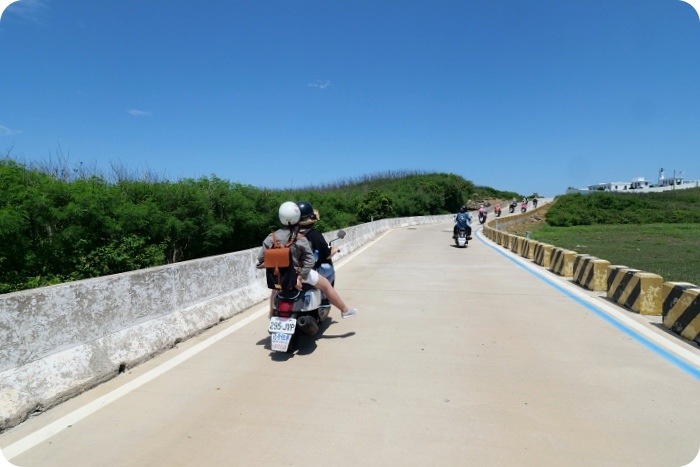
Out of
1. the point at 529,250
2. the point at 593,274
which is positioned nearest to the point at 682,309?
the point at 593,274

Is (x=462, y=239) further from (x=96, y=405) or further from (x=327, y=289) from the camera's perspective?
(x=96, y=405)

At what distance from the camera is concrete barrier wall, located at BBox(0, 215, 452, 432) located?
3.57 m

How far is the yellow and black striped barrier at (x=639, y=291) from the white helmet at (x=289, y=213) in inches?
220

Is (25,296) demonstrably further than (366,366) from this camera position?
No

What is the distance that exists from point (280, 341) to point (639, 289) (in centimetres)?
574

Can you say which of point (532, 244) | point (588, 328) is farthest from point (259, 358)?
point (532, 244)

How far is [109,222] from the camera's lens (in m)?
14.5

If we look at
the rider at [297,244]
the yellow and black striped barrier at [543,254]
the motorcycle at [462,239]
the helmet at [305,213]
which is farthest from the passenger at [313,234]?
the motorcycle at [462,239]

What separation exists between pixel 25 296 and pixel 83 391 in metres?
1.00

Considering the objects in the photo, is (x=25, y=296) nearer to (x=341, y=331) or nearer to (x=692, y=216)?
(x=341, y=331)

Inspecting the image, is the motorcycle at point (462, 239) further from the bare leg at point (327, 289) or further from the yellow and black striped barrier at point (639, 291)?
the bare leg at point (327, 289)

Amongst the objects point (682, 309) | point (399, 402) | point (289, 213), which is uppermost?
point (289, 213)

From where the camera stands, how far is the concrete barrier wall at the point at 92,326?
3568 millimetres

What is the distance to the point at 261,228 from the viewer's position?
24.5 metres
